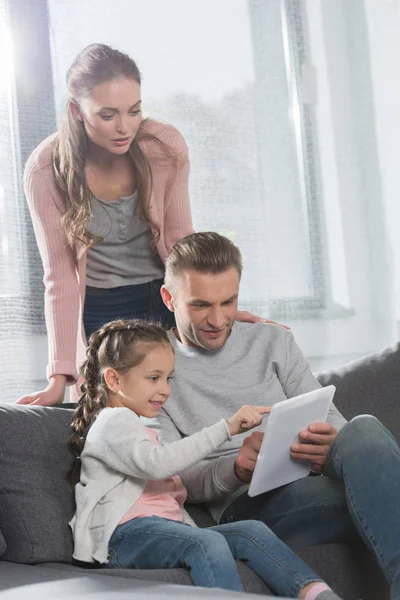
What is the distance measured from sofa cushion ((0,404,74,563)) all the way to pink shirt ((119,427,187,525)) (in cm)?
14

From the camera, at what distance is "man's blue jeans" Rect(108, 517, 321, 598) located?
56.3 inches

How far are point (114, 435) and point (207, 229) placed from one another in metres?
1.59

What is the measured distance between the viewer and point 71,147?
2514 mm

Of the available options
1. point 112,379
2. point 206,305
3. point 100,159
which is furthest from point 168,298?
point 100,159

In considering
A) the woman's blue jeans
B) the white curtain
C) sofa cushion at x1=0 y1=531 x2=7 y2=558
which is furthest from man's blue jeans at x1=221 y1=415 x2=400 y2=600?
the white curtain

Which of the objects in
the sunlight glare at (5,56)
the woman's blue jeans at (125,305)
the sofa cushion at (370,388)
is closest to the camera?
the sofa cushion at (370,388)

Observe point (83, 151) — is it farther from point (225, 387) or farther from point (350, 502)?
point (350, 502)

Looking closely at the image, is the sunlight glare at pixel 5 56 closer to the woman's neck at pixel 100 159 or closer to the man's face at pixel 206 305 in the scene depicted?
the woman's neck at pixel 100 159

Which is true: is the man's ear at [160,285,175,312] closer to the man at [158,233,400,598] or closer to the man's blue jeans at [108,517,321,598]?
the man at [158,233,400,598]

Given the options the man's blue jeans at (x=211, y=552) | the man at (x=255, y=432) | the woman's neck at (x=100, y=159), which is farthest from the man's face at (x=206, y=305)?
the woman's neck at (x=100, y=159)

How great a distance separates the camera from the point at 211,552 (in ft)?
4.72

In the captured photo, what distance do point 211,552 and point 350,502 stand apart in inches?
11.0

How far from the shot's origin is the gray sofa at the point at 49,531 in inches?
56.7

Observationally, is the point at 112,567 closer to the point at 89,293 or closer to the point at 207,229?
the point at 89,293
